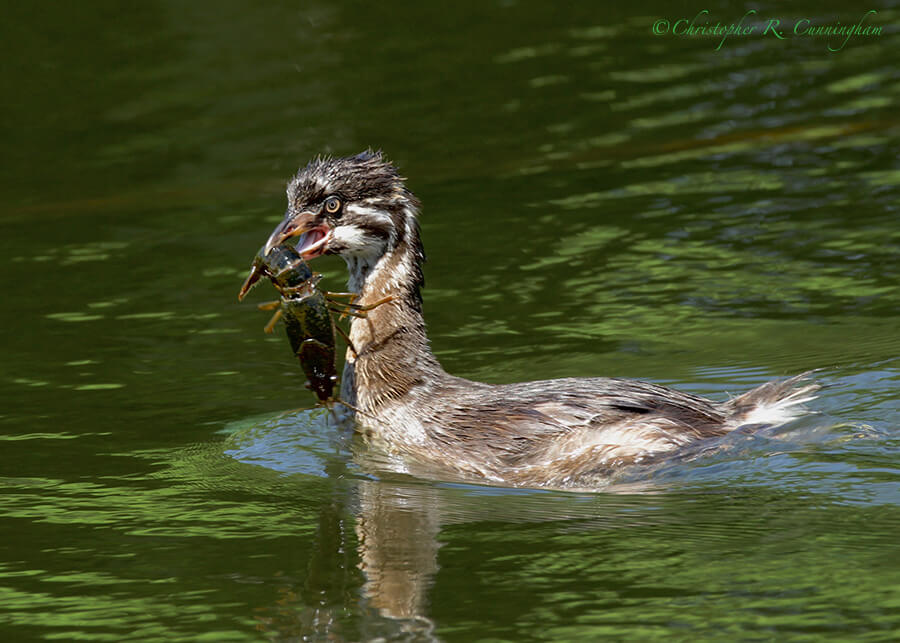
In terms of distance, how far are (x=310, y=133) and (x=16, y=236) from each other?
4142 mm

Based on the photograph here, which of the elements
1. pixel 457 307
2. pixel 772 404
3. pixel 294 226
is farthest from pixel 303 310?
pixel 457 307

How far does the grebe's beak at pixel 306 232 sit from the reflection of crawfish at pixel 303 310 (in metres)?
0.09

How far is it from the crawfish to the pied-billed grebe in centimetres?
17

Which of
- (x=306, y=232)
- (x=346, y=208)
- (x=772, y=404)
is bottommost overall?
(x=772, y=404)

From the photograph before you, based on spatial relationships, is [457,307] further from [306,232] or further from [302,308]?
[302,308]

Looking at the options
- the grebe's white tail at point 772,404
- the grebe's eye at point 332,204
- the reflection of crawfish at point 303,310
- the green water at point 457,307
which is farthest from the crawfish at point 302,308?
the grebe's white tail at point 772,404

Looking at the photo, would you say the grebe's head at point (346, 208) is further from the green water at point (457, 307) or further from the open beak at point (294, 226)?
the green water at point (457, 307)

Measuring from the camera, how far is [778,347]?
12.2 m

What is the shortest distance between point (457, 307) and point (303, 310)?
155 inches

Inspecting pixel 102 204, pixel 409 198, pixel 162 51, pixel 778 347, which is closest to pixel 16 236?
pixel 102 204

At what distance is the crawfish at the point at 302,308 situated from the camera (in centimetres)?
963

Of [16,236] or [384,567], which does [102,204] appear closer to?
[16,236]

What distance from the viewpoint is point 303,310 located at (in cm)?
974

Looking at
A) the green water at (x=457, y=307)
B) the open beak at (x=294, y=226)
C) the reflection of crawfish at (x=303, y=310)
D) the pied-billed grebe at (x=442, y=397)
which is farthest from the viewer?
the open beak at (x=294, y=226)
